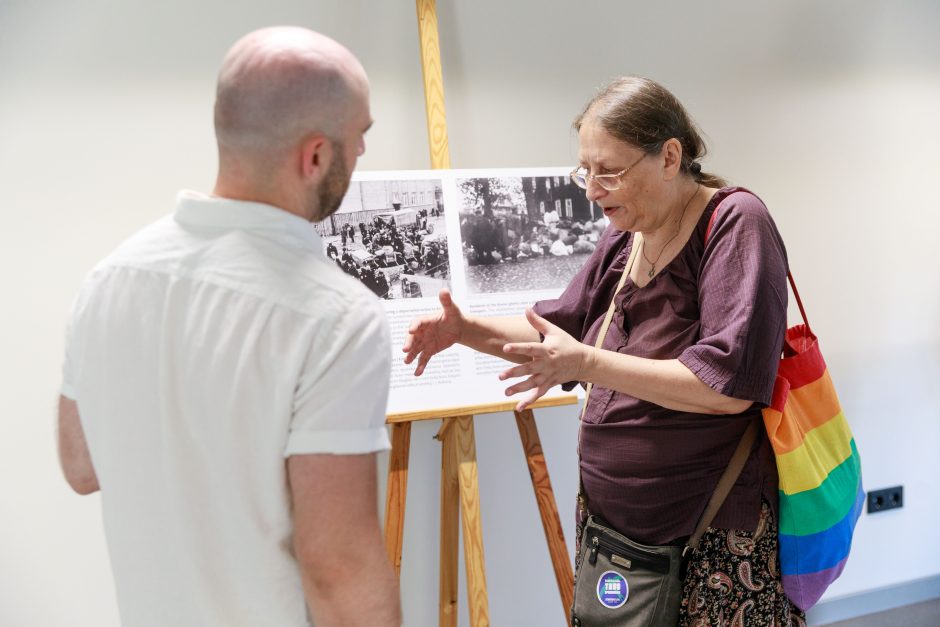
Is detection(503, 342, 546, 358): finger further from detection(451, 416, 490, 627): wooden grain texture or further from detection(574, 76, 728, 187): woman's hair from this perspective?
detection(451, 416, 490, 627): wooden grain texture

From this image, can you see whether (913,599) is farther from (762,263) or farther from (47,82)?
(47,82)

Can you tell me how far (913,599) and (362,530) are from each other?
3.03 metres

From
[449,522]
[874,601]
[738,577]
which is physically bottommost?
[874,601]

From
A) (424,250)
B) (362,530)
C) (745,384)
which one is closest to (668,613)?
(745,384)

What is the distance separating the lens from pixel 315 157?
35.2 inches

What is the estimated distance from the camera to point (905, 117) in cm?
299

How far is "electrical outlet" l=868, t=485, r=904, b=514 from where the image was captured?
9.81ft

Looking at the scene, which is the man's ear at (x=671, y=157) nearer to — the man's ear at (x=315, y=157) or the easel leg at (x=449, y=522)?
the man's ear at (x=315, y=157)

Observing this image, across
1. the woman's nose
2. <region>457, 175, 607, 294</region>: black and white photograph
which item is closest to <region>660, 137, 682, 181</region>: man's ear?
the woman's nose

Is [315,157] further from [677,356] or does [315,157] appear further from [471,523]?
[471,523]

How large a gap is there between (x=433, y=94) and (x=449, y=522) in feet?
3.84

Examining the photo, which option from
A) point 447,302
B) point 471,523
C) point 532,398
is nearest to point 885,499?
point 471,523

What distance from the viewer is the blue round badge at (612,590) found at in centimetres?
147

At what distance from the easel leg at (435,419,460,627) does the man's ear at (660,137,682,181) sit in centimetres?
93
